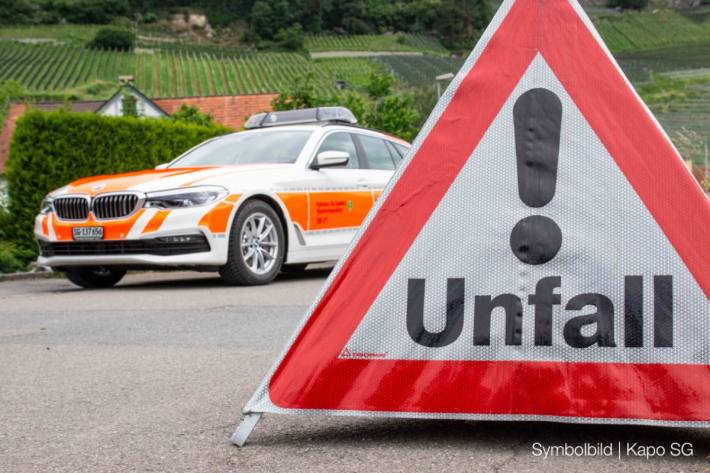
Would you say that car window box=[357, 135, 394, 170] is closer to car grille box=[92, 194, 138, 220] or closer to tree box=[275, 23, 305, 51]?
car grille box=[92, 194, 138, 220]

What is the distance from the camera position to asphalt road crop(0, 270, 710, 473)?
11.0 feet

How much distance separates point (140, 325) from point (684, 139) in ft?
33.5

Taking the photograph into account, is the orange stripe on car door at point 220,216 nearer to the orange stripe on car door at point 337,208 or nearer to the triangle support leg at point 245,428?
the orange stripe on car door at point 337,208

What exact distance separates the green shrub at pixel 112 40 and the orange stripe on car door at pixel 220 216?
135631 mm

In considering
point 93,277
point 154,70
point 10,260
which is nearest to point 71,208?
point 93,277

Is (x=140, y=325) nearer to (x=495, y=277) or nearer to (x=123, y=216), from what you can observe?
(x=123, y=216)

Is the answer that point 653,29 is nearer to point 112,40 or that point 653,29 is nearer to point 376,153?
point 112,40

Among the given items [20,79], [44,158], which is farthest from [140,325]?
[20,79]

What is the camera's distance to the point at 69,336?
7109 mm

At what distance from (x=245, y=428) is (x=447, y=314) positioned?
76cm

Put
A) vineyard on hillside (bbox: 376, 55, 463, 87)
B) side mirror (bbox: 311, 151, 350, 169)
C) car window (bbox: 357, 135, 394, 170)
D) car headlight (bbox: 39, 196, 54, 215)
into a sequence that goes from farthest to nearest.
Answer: vineyard on hillside (bbox: 376, 55, 463, 87) < car window (bbox: 357, 135, 394, 170) < side mirror (bbox: 311, 151, 350, 169) < car headlight (bbox: 39, 196, 54, 215)

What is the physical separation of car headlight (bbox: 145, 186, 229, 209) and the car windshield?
4.30 ft

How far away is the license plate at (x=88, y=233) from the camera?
10360mm

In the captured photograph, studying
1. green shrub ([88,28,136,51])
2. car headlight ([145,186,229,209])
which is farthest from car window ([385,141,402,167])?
green shrub ([88,28,136,51])
